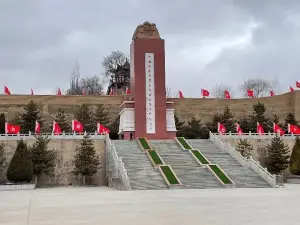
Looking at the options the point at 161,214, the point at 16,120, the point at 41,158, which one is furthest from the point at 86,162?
the point at 161,214

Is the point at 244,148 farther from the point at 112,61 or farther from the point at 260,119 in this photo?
the point at 112,61

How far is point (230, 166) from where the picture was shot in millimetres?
22953

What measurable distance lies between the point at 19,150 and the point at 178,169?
7220 millimetres

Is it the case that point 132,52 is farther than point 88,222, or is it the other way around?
point 132,52

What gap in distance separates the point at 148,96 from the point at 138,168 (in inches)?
316

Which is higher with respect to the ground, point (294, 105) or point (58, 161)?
point (294, 105)

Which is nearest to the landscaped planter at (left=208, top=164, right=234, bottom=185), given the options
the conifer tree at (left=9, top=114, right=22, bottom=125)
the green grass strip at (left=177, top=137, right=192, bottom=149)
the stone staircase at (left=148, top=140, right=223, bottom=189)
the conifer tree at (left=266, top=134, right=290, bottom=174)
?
the stone staircase at (left=148, top=140, right=223, bottom=189)

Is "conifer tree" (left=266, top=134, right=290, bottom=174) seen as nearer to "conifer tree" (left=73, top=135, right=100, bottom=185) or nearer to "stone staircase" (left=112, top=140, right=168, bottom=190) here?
"stone staircase" (left=112, top=140, right=168, bottom=190)

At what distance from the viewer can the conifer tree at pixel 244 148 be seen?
2717 centimetres

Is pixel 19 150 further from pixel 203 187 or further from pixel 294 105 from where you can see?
pixel 294 105

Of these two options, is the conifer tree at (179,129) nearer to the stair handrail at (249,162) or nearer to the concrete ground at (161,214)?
the stair handrail at (249,162)

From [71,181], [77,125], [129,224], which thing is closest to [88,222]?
[129,224]

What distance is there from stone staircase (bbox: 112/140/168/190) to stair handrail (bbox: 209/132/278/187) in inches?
169

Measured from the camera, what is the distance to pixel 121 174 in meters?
20.0
